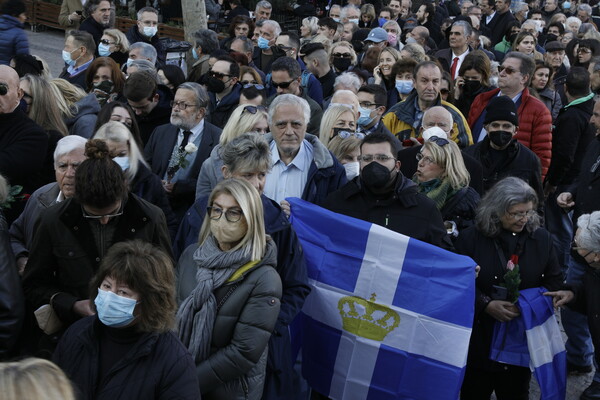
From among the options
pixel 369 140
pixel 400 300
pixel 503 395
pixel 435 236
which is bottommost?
pixel 503 395

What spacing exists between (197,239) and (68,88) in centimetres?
352

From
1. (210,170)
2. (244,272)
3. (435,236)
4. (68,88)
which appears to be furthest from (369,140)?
(68,88)

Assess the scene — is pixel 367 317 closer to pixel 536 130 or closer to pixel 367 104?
pixel 367 104

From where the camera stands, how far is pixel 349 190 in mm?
5711

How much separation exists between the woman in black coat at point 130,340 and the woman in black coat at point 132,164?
1.83 metres

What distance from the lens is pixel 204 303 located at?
173 inches

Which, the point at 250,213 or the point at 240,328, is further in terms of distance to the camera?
the point at 250,213

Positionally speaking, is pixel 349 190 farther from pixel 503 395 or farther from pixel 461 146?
pixel 461 146

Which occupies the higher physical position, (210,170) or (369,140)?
(369,140)

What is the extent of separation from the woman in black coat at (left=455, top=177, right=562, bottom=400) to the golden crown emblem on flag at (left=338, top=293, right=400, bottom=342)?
0.61 meters

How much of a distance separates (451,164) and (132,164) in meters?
2.24

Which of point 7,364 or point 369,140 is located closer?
point 7,364

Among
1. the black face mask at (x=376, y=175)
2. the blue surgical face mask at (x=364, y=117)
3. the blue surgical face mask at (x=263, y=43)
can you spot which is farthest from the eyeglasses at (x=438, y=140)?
the blue surgical face mask at (x=263, y=43)

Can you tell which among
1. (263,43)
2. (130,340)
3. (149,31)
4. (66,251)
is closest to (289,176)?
(66,251)
